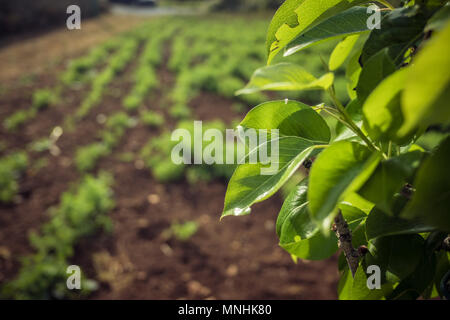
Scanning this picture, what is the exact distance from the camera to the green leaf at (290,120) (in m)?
0.52

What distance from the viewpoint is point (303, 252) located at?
24.6 inches

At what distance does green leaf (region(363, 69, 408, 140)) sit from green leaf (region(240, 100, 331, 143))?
0.36 feet

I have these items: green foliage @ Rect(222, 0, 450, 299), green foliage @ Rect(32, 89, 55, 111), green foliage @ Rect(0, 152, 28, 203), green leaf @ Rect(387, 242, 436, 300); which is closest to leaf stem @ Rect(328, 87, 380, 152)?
green foliage @ Rect(222, 0, 450, 299)

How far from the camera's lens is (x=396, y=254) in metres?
0.53

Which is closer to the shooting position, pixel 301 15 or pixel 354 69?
pixel 301 15

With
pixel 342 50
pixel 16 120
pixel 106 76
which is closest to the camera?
pixel 342 50

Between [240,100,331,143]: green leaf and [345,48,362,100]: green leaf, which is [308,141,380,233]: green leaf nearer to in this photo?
[240,100,331,143]: green leaf

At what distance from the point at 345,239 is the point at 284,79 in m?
0.32

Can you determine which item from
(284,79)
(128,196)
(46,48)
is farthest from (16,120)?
(46,48)

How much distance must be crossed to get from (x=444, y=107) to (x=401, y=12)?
267 millimetres

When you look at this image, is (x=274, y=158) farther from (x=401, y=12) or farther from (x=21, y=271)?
(x=21, y=271)

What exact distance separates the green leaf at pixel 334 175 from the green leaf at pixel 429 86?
108mm

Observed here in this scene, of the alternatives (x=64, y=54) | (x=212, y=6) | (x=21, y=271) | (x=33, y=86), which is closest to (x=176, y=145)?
(x=21, y=271)

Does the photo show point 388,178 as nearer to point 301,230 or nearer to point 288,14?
point 301,230
